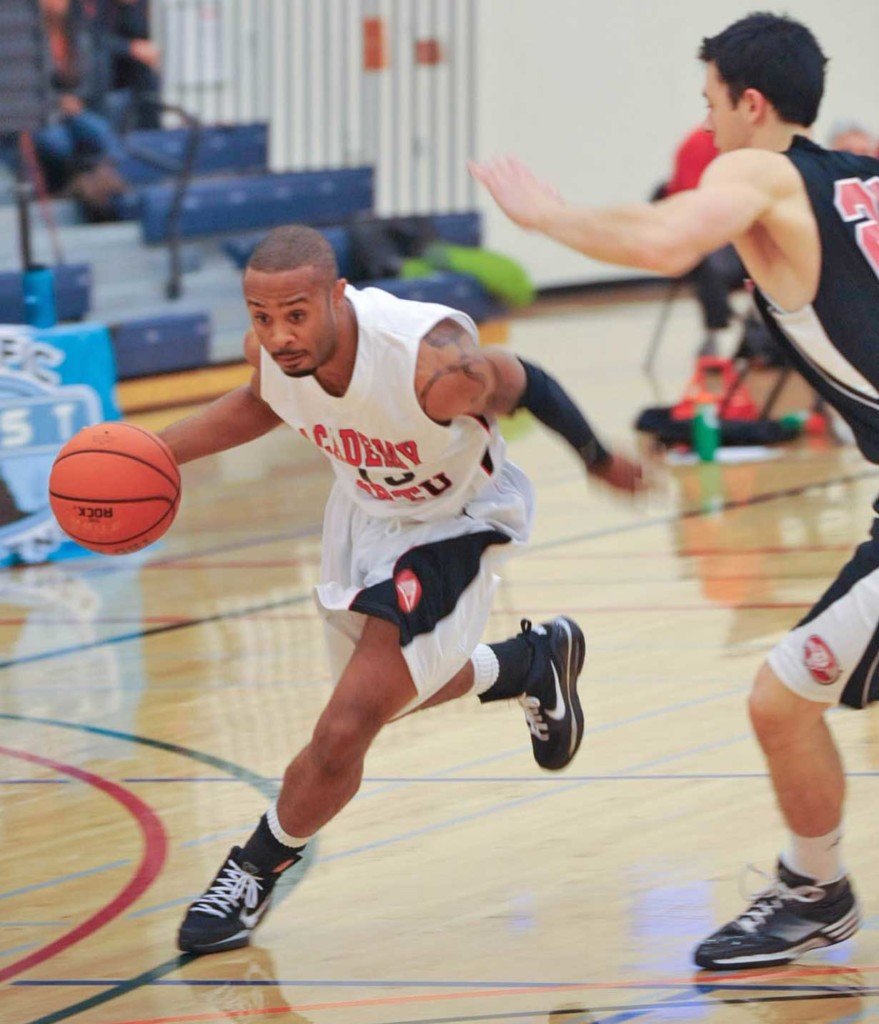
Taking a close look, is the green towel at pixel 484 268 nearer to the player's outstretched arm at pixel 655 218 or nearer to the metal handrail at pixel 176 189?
the metal handrail at pixel 176 189

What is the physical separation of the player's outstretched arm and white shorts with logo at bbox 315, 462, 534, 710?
94 cm

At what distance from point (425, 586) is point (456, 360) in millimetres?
476

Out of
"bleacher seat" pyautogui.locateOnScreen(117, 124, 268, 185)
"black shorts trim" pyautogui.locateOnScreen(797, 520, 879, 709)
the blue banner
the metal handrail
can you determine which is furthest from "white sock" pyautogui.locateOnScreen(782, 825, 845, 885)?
"bleacher seat" pyautogui.locateOnScreen(117, 124, 268, 185)

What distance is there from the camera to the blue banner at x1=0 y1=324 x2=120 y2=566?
24.0 feet

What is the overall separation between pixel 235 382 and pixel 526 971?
29.2ft

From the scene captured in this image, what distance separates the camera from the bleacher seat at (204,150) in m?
13.5

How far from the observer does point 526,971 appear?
340 centimetres

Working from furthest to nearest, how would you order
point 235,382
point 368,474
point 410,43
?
point 410,43, point 235,382, point 368,474

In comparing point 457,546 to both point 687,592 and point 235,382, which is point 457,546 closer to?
point 687,592

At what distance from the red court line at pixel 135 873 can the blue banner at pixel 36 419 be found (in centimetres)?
247

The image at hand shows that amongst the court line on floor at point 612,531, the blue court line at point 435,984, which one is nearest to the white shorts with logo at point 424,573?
the blue court line at point 435,984

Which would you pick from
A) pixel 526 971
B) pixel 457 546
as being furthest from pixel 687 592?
pixel 526 971

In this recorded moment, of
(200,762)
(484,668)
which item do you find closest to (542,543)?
(200,762)

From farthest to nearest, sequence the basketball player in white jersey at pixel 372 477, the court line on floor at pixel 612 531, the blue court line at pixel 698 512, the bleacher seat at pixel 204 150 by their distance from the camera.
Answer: the bleacher seat at pixel 204 150 → the blue court line at pixel 698 512 → the court line on floor at pixel 612 531 → the basketball player in white jersey at pixel 372 477
